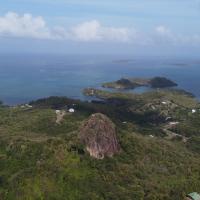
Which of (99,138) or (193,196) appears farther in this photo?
(99,138)

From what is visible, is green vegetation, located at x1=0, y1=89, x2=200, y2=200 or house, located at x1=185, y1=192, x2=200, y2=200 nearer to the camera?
green vegetation, located at x1=0, y1=89, x2=200, y2=200

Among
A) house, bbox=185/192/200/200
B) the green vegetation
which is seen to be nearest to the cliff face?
the green vegetation

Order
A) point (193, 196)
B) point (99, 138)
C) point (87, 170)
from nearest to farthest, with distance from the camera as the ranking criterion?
point (193, 196) → point (87, 170) → point (99, 138)

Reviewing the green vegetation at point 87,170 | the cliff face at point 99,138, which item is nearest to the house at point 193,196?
the green vegetation at point 87,170

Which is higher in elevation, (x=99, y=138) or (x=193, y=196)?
(x=99, y=138)

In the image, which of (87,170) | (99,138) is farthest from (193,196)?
(99,138)

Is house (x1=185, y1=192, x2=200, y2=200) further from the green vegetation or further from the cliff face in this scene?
the cliff face

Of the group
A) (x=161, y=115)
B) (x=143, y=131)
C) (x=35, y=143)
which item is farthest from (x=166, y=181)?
(x=161, y=115)

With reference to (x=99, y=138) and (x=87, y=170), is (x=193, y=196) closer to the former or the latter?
(x=87, y=170)

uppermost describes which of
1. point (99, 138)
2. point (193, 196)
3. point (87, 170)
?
point (99, 138)

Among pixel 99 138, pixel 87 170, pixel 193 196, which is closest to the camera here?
pixel 193 196
